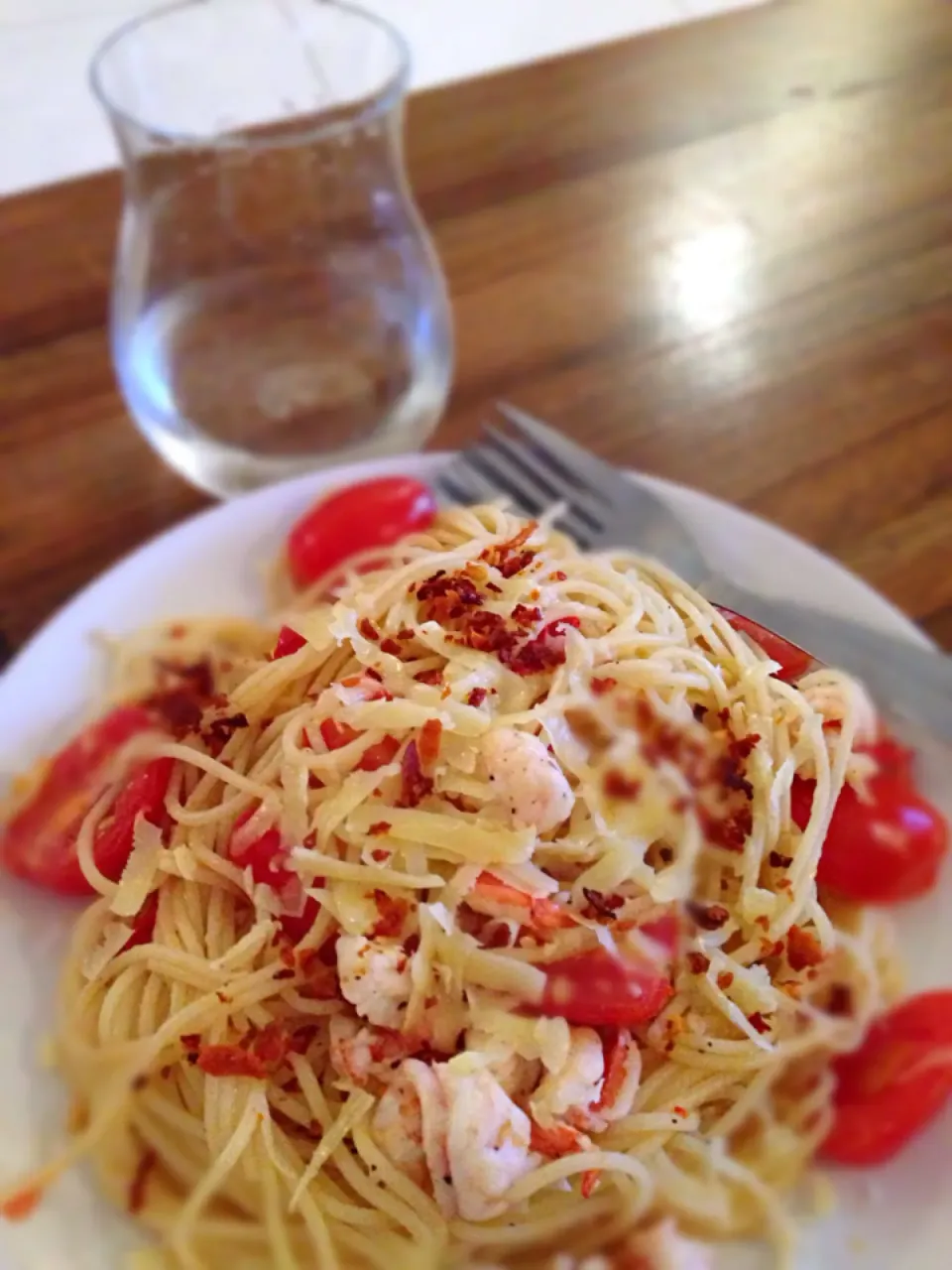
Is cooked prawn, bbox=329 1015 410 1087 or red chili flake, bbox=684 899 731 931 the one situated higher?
red chili flake, bbox=684 899 731 931

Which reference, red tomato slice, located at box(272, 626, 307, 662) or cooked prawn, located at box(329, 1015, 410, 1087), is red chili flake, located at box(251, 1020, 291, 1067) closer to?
cooked prawn, located at box(329, 1015, 410, 1087)

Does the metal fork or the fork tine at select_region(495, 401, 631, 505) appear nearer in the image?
the metal fork

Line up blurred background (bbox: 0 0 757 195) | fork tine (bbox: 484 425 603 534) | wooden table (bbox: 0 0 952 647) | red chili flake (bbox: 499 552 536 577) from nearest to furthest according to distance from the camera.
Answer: red chili flake (bbox: 499 552 536 577)
fork tine (bbox: 484 425 603 534)
wooden table (bbox: 0 0 952 647)
blurred background (bbox: 0 0 757 195)

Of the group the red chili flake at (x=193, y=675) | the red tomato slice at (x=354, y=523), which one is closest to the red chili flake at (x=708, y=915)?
the red chili flake at (x=193, y=675)

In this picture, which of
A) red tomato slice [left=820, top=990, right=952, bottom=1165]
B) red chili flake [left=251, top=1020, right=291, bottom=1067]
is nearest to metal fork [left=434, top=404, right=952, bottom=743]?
red tomato slice [left=820, top=990, right=952, bottom=1165]

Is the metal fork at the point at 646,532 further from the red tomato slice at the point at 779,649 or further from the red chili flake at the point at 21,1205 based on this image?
the red chili flake at the point at 21,1205

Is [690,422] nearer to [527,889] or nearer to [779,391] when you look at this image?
[779,391]
